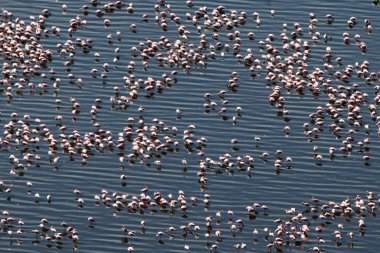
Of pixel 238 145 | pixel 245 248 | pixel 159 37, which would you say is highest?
pixel 159 37

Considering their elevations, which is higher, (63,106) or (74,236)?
(63,106)

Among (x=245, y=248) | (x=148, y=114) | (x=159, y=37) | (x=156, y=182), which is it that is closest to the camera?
(x=245, y=248)

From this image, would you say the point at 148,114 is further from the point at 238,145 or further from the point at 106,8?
the point at 106,8

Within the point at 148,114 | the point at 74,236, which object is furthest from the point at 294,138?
the point at 74,236

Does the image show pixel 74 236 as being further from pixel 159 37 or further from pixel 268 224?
pixel 159 37

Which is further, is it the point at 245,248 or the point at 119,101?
the point at 119,101

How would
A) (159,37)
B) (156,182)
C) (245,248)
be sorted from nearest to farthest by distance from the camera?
(245,248), (156,182), (159,37)

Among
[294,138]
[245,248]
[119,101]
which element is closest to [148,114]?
[119,101]
